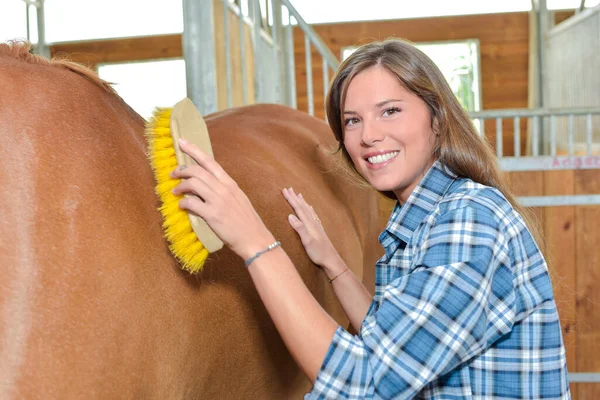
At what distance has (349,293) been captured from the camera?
1.46 meters

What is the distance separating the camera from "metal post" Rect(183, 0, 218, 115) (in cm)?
266

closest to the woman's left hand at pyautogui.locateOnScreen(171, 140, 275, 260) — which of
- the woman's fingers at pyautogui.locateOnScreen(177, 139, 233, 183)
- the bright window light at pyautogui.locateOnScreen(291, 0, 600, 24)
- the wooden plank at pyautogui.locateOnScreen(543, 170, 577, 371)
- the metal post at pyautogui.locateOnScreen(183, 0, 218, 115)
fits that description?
the woman's fingers at pyautogui.locateOnScreen(177, 139, 233, 183)

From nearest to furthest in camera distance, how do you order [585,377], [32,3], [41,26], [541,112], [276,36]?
[585,377] → [541,112] → [276,36] → [32,3] → [41,26]

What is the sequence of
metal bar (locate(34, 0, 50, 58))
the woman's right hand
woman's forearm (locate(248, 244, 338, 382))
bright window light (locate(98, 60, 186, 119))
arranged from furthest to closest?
1. bright window light (locate(98, 60, 186, 119))
2. metal bar (locate(34, 0, 50, 58))
3. the woman's right hand
4. woman's forearm (locate(248, 244, 338, 382))

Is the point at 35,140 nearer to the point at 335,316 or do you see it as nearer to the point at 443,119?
the point at 443,119

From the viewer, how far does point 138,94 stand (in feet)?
28.0

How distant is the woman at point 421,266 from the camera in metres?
0.86

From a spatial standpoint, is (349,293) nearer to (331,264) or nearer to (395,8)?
(331,264)

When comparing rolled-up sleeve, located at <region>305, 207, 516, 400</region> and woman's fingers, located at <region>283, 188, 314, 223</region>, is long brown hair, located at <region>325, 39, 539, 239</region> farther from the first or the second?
woman's fingers, located at <region>283, 188, 314, 223</region>

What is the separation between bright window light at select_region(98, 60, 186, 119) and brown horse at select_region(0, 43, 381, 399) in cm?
758

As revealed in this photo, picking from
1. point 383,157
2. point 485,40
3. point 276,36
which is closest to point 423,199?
point 383,157

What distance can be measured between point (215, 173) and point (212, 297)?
241 mm

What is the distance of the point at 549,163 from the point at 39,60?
2.69 meters

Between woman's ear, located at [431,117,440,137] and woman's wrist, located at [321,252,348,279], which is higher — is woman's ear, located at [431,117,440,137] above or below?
above
